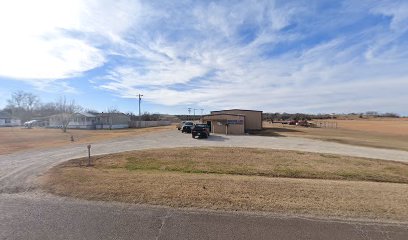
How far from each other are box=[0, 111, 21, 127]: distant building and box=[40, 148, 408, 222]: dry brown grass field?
9809 cm

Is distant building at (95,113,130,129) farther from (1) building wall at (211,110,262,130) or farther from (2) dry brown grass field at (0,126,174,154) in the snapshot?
(1) building wall at (211,110,262,130)

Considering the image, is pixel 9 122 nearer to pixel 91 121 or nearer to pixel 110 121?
pixel 91 121

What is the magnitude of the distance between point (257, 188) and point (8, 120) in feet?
363

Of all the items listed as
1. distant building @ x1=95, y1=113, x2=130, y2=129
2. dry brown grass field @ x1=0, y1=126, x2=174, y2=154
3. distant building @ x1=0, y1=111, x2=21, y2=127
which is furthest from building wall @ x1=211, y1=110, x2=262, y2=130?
distant building @ x1=0, y1=111, x2=21, y2=127

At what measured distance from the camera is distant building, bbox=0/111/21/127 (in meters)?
90.1

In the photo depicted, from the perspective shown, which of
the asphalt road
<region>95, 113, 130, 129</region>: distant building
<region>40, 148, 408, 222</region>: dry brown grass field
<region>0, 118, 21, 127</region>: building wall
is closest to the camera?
the asphalt road

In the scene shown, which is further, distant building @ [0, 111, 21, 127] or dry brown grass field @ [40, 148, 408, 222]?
distant building @ [0, 111, 21, 127]

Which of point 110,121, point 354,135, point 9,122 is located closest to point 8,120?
point 9,122

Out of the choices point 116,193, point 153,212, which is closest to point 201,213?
point 153,212

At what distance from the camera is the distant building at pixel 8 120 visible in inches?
3548

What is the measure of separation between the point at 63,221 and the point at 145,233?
1885mm

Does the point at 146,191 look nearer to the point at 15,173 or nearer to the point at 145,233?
the point at 145,233

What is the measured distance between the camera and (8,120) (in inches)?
3652

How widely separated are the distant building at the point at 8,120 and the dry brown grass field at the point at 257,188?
322 feet
